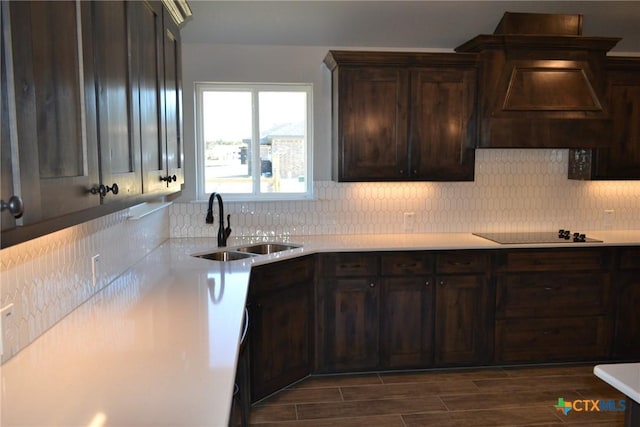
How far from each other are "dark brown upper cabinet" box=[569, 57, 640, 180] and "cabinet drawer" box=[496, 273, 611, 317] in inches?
34.1

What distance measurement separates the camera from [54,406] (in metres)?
1.27

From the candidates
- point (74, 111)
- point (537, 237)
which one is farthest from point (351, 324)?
point (74, 111)

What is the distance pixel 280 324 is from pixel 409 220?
5.09 ft

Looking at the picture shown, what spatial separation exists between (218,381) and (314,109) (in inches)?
120

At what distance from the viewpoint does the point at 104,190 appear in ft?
4.95

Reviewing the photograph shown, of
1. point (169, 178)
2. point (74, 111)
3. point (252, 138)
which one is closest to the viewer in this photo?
point (74, 111)

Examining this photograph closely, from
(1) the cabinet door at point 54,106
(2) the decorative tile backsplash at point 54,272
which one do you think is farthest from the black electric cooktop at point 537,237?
(1) the cabinet door at point 54,106

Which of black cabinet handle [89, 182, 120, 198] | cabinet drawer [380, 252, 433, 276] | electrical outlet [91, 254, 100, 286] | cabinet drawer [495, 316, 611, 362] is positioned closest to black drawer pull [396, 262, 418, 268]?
cabinet drawer [380, 252, 433, 276]

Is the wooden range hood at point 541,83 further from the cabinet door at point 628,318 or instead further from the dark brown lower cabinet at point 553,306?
the cabinet door at point 628,318

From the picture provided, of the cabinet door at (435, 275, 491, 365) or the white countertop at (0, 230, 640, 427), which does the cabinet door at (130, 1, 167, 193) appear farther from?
the cabinet door at (435, 275, 491, 365)

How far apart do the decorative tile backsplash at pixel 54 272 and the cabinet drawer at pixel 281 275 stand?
749 mm

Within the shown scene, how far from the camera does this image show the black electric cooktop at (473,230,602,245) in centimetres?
388

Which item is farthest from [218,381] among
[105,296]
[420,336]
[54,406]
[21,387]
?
[420,336]

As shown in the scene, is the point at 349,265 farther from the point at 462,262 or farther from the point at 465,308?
the point at 465,308
